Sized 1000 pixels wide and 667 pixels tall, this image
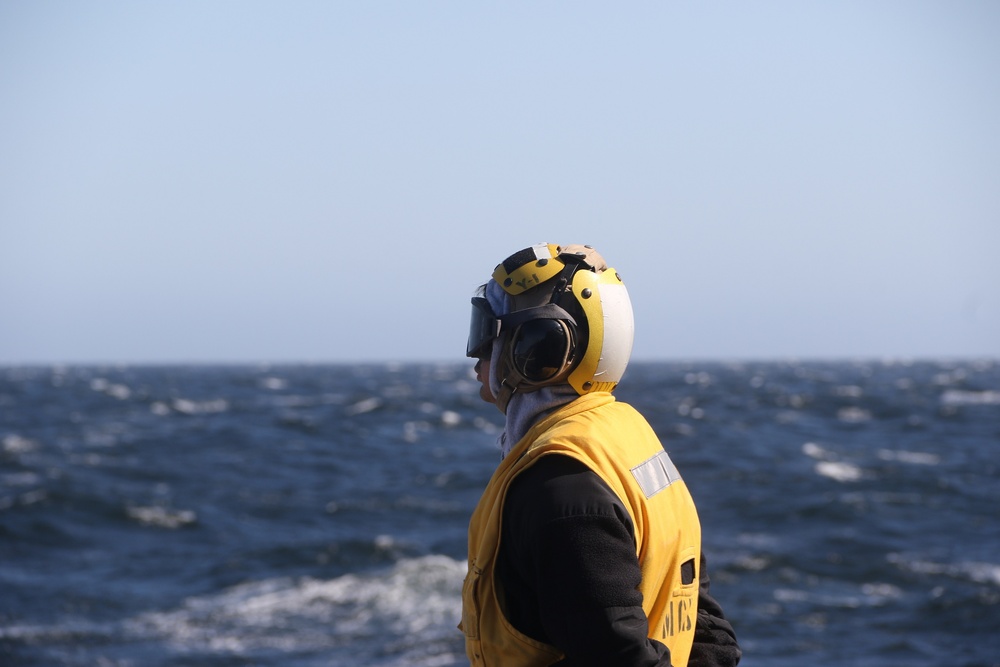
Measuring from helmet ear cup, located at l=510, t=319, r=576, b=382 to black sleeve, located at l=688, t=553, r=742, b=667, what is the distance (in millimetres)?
668

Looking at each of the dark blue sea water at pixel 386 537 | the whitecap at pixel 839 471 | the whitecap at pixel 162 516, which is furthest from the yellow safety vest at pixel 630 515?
the whitecap at pixel 839 471

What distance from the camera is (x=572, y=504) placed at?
1.95 m

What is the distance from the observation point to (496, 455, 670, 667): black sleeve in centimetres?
191

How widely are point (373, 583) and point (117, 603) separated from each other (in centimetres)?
296

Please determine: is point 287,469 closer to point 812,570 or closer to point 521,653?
point 812,570

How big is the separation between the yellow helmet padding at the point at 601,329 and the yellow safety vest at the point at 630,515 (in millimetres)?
40

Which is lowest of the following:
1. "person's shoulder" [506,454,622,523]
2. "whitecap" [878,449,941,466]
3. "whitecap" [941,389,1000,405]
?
"whitecap" [878,449,941,466]

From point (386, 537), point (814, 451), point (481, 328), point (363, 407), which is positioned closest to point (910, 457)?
point (814, 451)

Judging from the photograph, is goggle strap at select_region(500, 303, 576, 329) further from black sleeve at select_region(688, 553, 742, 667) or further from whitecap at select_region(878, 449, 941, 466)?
whitecap at select_region(878, 449, 941, 466)

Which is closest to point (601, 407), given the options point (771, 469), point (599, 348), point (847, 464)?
point (599, 348)

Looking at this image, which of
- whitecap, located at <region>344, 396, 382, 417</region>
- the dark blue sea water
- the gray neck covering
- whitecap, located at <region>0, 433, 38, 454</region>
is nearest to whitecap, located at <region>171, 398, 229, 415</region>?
whitecap, located at <region>344, 396, 382, 417</region>

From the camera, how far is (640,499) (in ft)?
6.84

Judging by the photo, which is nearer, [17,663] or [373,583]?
[17,663]

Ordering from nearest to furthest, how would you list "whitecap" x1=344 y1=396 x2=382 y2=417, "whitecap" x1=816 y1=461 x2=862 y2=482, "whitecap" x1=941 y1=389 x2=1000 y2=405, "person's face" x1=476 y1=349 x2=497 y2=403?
"person's face" x1=476 y1=349 x2=497 y2=403, "whitecap" x1=816 y1=461 x2=862 y2=482, "whitecap" x1=344 y1=396 x2=382 y2=417, "whitecap" x1=941 y1=389 x2=1000 y2=405
